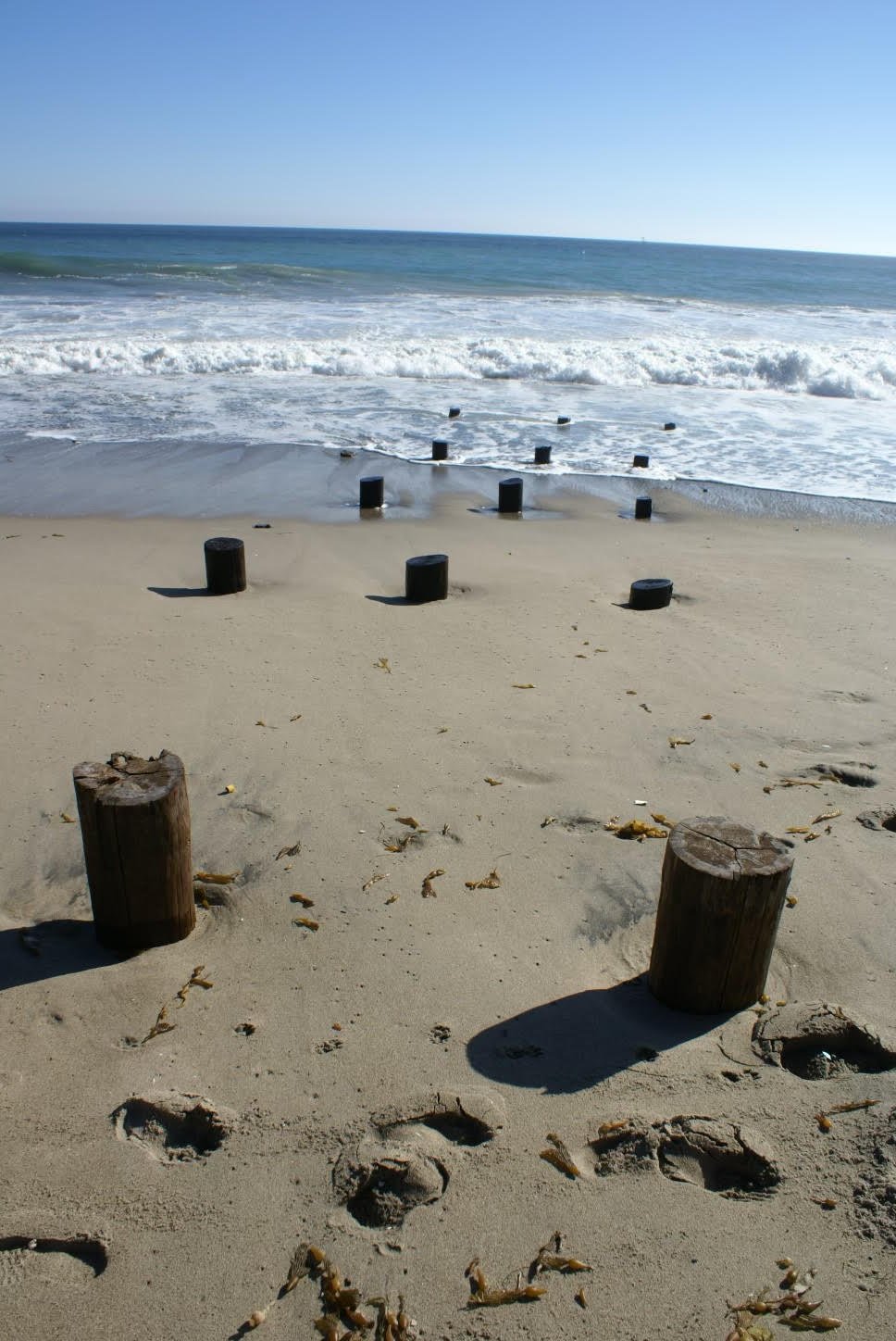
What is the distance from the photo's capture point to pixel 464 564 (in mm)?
9172

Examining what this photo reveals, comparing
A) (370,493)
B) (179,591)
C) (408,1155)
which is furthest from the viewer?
(370,493)

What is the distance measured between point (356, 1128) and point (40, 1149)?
3.11 feet

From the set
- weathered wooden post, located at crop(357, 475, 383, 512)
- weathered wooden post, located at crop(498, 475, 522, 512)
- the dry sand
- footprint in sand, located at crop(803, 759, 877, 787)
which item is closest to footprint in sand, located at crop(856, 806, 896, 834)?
the dry sand

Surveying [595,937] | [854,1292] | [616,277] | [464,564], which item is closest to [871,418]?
[464,564]

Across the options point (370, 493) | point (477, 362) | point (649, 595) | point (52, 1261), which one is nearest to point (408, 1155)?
point (52, 1261)

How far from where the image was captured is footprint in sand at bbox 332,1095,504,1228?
2729mm

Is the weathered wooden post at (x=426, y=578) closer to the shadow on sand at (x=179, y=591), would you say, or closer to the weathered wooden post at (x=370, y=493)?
the shadow on sand at (x=179, y=591)

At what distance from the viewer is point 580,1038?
336cm

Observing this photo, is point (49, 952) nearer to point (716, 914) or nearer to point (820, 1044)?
point (716, 914)

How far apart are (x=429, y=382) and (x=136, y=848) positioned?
60.7 ft

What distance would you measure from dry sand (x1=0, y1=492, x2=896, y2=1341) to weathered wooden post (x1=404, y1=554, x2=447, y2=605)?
0.54 meters

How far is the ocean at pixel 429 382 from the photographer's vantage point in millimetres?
13961

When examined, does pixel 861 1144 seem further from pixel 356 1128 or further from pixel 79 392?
pixel 79 392

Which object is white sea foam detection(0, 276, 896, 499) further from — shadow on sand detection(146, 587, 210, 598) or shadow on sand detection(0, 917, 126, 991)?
shadow on sand detection(0, 917, 126, 991)
